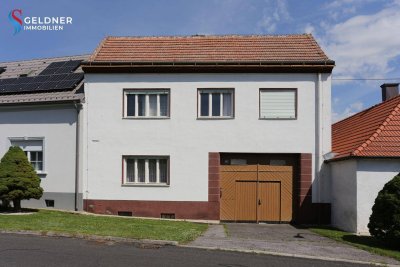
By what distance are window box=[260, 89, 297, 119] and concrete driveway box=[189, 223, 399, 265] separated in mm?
4603

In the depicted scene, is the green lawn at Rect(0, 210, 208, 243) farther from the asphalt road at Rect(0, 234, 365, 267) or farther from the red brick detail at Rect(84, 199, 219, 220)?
the red brick detail at Rect(84, 199, 219, 220)

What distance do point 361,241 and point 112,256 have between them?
7090mm

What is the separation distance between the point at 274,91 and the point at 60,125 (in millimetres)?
8543

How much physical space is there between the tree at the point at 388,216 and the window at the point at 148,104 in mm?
8926

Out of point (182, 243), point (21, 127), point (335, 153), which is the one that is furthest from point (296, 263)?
point (21, 127)

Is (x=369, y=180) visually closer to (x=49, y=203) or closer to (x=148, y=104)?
(x=148, y=104)

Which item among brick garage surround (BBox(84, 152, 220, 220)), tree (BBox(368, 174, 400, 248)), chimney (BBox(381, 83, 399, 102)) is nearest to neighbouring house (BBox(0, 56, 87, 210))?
brick garage surround (BBox(84, 152, 220, 220))

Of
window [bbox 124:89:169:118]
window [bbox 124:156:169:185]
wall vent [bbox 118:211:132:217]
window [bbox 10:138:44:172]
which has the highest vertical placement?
window [bbox 124:89:169:118]

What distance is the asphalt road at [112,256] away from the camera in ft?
27.3

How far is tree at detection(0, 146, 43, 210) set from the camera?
15.7 m

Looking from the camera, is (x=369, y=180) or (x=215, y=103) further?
(x=215, y=103)

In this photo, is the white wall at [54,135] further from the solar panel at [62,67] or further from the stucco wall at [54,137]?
the solar panel at [62,67]

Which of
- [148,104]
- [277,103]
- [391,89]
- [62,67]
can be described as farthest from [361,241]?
[62,67]

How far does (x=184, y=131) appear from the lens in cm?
1752
